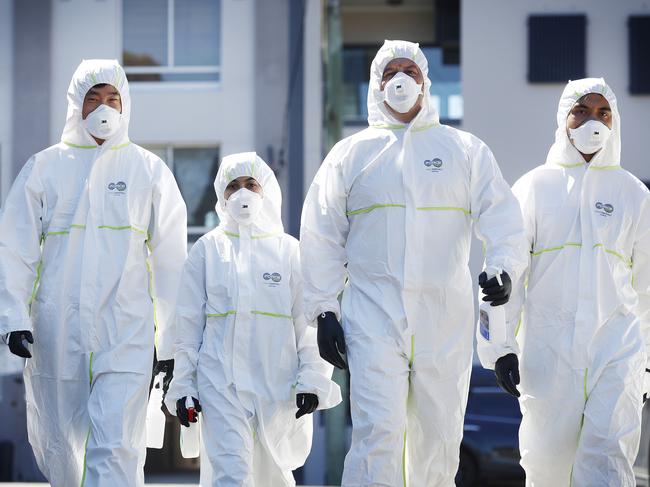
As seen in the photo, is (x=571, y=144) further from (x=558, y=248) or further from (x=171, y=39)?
(x=171, y=39)

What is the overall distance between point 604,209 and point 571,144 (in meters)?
0.34

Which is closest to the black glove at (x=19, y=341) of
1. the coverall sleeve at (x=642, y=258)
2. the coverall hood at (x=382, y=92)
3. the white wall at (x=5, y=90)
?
the coverall hood at (x=382, y=92)

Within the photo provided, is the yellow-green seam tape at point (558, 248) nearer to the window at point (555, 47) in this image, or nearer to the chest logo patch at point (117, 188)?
the chest logo patch at point (117, 188)

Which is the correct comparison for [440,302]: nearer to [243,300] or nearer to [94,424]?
[243,300]

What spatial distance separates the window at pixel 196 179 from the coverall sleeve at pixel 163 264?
21.3 ft

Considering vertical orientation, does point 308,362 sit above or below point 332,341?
below

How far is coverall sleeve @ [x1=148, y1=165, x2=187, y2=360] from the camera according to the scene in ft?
18.4

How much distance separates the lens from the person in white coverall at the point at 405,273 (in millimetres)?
4809

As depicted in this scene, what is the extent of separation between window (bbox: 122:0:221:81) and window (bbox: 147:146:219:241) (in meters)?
0.72

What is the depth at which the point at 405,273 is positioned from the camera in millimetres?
4910

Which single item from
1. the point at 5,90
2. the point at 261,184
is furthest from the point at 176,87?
the point at 261,184

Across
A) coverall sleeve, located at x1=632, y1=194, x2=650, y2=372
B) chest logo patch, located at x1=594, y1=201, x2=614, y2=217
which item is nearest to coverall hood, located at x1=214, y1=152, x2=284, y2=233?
chest logo patch, located at x1=594, y1=201, x2=614, y2=217

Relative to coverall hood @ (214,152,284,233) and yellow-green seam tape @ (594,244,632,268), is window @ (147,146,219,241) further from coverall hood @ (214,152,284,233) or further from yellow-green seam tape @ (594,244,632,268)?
yellow-green seam tape @ (594,244,632,268)

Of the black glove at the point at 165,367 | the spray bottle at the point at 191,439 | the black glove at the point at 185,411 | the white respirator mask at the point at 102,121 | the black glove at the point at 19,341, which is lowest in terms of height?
the spray bottle at the point at 191,439
